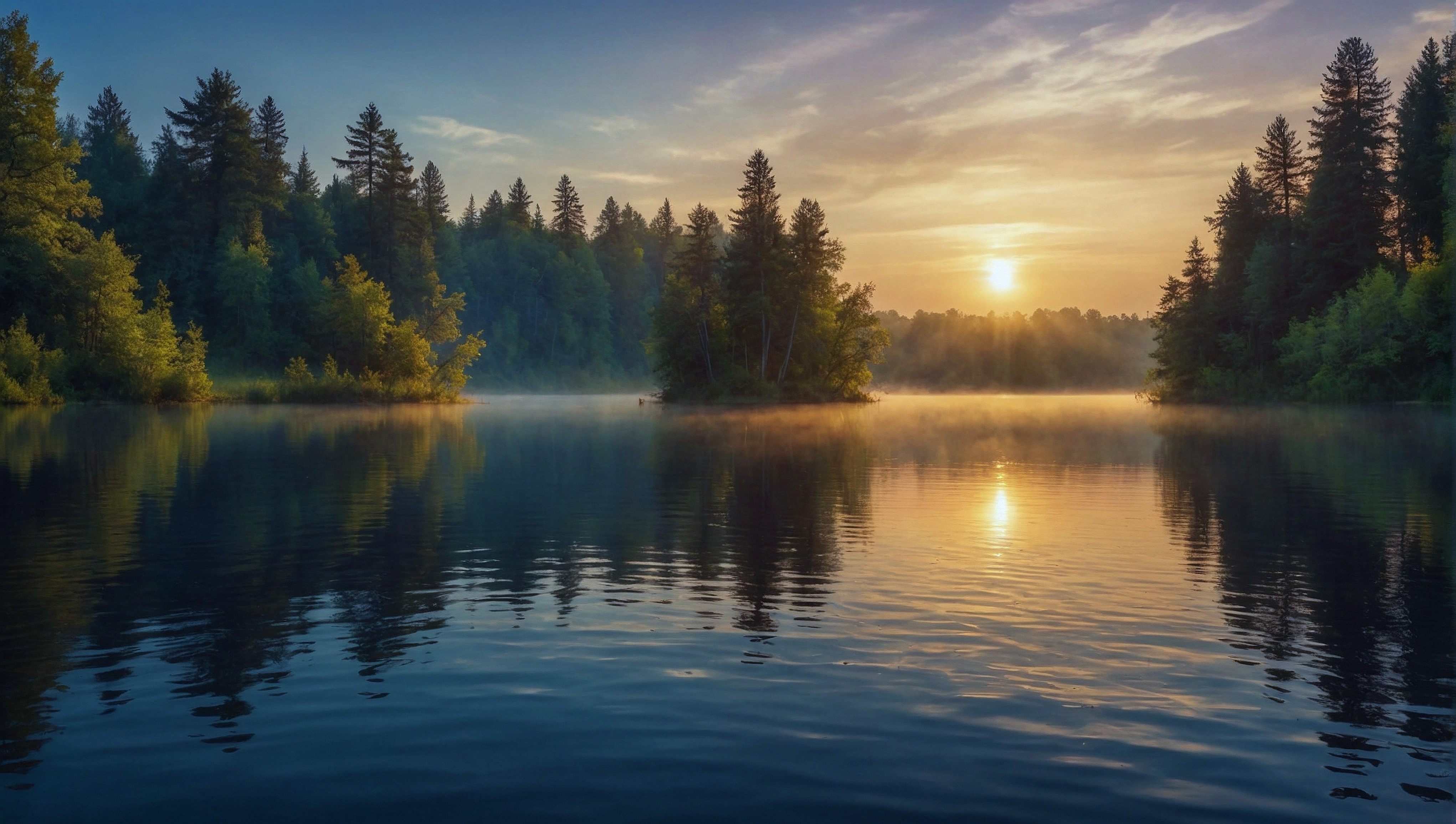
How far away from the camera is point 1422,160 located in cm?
8819

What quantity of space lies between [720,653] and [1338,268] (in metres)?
103

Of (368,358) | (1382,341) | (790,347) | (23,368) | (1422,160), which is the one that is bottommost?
(23,368)

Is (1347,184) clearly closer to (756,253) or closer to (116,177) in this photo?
(756,253)

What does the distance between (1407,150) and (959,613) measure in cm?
10084

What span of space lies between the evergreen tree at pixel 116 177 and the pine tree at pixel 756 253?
207ft

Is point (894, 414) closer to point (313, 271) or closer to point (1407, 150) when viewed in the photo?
point (1407, 150)

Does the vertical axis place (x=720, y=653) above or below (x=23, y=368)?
below

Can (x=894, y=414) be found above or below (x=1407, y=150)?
below

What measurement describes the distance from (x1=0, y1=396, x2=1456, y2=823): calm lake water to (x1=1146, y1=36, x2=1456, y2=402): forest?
6749 cm

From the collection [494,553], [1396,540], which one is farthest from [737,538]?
[1396,540]

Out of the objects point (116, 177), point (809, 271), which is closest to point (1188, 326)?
point (809, 271)

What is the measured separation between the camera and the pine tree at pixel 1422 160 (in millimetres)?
87688

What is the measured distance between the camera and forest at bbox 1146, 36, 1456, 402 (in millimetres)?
83625

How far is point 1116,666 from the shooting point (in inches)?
415
